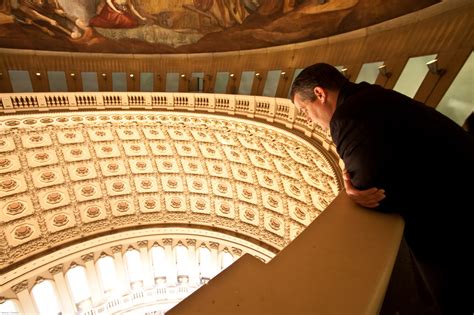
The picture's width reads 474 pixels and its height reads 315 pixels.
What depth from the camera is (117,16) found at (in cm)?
1466

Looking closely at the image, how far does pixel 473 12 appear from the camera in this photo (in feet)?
23.7

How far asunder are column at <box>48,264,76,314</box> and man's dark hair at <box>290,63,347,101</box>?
21665mm

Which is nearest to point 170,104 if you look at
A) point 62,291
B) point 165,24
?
point 165,24

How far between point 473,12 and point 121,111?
50.4 ft

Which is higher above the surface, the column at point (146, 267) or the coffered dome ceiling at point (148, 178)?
the coffered dome ceiling at point (148, 178)

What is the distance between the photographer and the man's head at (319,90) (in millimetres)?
2508

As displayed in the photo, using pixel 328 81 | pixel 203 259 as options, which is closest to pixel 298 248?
pixel 328 81

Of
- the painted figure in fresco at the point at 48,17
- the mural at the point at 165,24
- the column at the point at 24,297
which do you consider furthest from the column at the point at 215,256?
the painted figure in fresco at the point at 48,17

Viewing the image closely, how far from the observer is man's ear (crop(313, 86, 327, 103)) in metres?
2.56

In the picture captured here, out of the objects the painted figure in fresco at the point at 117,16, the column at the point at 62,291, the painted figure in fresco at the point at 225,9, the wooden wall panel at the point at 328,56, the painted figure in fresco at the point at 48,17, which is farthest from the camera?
the column at the point at 62,291

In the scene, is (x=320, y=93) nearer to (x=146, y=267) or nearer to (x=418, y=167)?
(x=418, y=167)

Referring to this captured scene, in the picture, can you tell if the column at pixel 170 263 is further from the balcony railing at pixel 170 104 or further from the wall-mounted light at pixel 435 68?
the wall-mounted light at pixel 435 68

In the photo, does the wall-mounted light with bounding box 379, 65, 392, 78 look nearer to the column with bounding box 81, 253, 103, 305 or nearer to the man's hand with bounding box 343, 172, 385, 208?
the man's hand with bounding box 343, 172, 385, 208

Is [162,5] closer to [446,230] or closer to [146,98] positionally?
[146,98]
